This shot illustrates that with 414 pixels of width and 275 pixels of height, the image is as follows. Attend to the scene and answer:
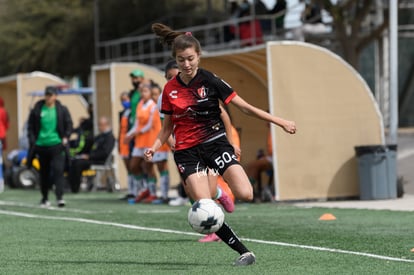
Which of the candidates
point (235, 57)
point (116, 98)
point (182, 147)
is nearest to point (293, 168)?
point (235, 57)

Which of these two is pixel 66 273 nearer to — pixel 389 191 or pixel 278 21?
pixel 389 191

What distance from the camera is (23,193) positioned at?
82.7 feet

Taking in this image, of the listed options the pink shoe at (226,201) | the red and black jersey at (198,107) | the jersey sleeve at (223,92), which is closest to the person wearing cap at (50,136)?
the pink shoe at (226,201)

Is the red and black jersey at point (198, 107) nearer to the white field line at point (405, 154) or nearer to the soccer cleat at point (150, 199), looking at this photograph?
the soccer cleat at point (150, 199)

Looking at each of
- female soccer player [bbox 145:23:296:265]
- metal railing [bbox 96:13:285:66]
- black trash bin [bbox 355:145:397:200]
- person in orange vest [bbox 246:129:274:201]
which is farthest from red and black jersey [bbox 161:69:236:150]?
metal railing [bbox 96:13:285:66]

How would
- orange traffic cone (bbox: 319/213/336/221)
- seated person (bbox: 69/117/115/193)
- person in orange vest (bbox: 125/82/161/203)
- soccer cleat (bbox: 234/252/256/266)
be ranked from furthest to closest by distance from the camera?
seated person (bbox: 69/117/115/193)
person in orange vest (bbox: 125/82/161/203)
orange traffic cone (bbox: 319/213/336/221)
soccer cleat (bbox: 234/252/256/266)

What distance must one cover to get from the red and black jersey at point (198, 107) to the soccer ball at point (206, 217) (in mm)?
758

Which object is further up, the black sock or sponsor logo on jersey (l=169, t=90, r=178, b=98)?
sponsor logo on jersey (l=169, t=90, r=178, b=98)

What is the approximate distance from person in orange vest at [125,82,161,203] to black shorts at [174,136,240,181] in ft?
31.4

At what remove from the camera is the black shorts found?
33.8ft

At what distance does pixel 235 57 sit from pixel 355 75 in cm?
244

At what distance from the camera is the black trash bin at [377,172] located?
19.8 metres

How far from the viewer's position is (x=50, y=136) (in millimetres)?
18844

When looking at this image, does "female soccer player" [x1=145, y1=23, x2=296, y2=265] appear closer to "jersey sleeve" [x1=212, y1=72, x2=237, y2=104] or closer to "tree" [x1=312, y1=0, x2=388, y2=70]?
"jersey sleeve" [x1=212, y1=72, x2=237, y2=104]
